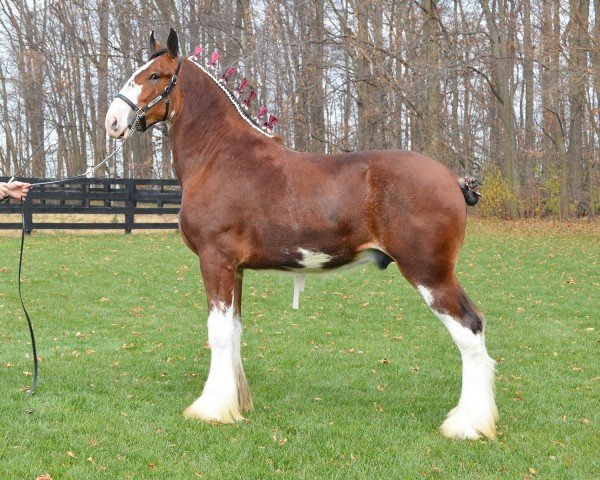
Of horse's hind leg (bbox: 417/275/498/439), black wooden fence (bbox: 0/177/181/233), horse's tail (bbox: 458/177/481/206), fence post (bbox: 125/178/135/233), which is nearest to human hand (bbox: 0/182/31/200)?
horse's hind leg (bbox: 417/275/498/439)

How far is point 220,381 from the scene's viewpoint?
4.91 m

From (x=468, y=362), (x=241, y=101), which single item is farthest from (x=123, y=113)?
(x=468, y=362)

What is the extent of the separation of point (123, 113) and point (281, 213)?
60.7 inches

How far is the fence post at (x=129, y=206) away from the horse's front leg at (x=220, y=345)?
16.2 m

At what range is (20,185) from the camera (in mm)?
5125

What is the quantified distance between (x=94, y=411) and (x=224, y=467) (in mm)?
1467

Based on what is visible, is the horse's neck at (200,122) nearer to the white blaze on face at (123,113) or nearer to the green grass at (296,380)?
the white blaze on face at (123,113)

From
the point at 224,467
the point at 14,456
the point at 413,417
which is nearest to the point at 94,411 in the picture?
the point at 14,456

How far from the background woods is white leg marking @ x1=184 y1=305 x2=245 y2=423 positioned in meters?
16.4

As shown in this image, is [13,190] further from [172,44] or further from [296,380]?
[296,380]

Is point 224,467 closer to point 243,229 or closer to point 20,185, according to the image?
point 243,229

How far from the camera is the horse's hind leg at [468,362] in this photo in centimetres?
458

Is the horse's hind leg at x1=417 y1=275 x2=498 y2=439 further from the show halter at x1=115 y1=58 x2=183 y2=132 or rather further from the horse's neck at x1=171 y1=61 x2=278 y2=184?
the show halter at x1=115 y1=58 x2=183 y2=132

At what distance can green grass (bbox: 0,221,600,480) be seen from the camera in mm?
4141
